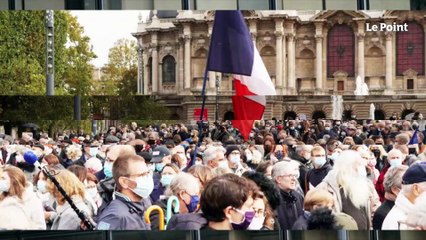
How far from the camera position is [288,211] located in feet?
22.4

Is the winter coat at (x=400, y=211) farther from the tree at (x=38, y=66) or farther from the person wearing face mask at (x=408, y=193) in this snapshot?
the tree at (x=38, y=66)

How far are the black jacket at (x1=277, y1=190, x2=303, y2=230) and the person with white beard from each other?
24cm

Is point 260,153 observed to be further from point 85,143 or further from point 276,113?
point 85,143

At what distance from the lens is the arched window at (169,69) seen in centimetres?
845

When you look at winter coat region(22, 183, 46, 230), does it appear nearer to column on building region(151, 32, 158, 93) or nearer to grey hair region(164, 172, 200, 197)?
grey hair region(164, 172, 200, 197)

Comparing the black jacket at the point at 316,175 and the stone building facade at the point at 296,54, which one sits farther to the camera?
the black jacket at the point at 316,175

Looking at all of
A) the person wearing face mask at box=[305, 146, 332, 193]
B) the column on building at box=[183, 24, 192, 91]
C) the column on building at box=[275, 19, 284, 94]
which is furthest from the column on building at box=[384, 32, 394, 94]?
the column on building at box=[183, 24, 192, 91]

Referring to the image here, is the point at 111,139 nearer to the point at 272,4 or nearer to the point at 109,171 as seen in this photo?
the point at 109,171

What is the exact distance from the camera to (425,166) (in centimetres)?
589

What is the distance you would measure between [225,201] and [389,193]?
7.01 ft

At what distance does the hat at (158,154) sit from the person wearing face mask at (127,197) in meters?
2.84

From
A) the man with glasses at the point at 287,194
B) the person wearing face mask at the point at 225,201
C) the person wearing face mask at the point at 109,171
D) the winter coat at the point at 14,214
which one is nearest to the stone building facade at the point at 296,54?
the person wearing face mask at the point at 109,171

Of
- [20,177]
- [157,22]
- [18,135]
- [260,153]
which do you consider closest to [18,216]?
[20,177]

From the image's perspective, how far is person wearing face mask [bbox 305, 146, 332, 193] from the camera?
26.8ft
